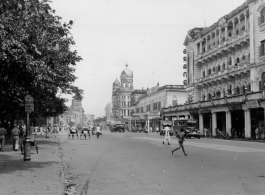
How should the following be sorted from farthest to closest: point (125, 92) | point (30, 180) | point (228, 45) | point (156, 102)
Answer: point (125, 92) → point (156, 102) → point (228, 45) → point (30, 180)

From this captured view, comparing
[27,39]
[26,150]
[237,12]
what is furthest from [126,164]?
[237,12]

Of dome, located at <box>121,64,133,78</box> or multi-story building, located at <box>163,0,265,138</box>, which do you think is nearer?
multi-story building, located at <box>163,0,265,138</box>

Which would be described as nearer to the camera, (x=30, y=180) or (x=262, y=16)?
(x=30, y=180)

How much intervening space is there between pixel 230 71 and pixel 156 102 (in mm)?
43280

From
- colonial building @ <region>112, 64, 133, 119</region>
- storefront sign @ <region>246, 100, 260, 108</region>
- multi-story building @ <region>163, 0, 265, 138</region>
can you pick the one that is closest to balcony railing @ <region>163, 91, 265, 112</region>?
multi-story building @ <region>163, 0, 265, 138</region>

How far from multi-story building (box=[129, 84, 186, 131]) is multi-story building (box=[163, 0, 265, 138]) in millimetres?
16637

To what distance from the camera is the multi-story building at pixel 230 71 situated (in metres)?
40.0

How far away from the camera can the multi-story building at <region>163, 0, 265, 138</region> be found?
40.0m

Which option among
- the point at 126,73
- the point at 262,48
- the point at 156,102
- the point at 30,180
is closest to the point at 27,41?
the point at 30,180

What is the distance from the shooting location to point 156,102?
290ft

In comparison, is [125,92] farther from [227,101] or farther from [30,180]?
[30,180]

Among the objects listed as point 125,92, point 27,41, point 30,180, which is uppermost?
point 125,92

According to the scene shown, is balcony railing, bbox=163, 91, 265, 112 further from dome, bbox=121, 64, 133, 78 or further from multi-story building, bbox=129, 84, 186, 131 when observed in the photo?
dome, bbox=121, 64, 133, 78

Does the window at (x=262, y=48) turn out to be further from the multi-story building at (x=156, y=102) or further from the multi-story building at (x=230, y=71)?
the multi-story building at (x=156, y=102)
